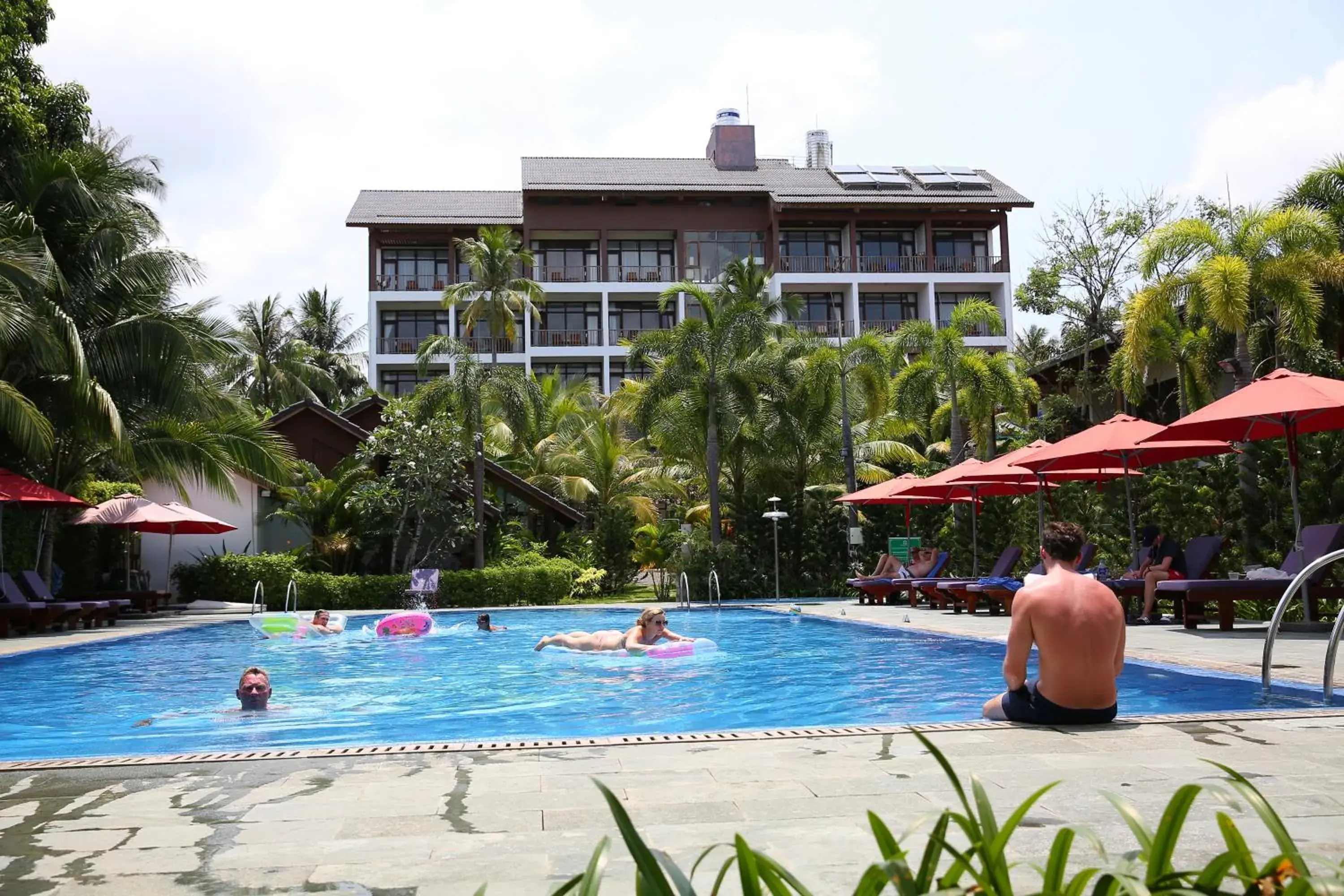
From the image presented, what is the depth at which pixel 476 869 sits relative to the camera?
143 inches

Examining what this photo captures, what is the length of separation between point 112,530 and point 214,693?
17024mm

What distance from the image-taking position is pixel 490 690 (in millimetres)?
11680

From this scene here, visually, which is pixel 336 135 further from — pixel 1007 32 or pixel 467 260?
pixel 467 260

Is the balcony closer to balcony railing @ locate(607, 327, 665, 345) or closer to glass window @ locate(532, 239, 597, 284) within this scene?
glass window @ locate(532, 239, 597, 284)

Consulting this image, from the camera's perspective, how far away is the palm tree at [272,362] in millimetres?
46781

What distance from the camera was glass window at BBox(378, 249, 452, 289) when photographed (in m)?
53.2

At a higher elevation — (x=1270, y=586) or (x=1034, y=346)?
(x=1034, y=346)

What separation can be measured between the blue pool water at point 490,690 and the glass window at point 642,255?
123 ft

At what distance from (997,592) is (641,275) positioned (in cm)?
3847

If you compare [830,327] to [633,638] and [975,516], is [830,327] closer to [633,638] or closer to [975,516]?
[975,516]

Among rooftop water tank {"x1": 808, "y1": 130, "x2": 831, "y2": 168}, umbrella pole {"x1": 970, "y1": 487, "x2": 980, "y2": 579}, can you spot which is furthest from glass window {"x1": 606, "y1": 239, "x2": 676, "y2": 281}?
umbrella pole {"x1": 970, "y1": 487, "x2": 980, "y2": 579}

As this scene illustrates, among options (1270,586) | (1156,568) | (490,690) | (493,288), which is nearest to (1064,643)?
(490,690)

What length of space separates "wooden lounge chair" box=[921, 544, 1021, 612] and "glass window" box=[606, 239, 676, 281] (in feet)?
116

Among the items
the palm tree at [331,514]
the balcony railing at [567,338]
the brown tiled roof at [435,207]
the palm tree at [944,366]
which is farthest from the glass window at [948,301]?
the palm tree at [331,514]
